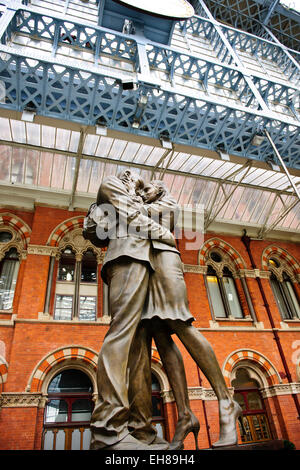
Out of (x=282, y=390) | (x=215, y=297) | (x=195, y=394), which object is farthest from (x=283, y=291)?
(x=195, y=394)

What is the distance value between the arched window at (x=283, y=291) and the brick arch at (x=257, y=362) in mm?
2480

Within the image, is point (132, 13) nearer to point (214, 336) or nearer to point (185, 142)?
point (185, 142)

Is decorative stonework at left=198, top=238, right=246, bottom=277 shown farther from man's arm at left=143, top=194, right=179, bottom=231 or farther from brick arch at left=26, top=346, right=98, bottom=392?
man's arm at left=143, top=194, right=179, bottom=231

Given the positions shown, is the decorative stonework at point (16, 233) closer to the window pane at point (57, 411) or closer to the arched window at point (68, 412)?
the arched window at point (68, 412)

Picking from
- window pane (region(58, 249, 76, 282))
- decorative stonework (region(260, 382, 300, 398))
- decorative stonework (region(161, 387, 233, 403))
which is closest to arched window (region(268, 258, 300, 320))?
decorative stonework (region(260, 382, 300, 398))

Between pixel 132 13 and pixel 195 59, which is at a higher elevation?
pixel 132 13

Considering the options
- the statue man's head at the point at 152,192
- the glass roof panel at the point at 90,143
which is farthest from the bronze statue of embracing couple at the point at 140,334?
the glass roof panel at the point at 90,143

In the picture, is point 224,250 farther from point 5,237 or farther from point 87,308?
point 5,237

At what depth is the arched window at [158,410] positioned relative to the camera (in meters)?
8.43

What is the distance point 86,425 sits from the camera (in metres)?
7.87

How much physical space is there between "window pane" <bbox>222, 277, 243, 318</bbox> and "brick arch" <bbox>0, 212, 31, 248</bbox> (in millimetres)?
7296

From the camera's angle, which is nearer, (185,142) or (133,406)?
(133,406)
